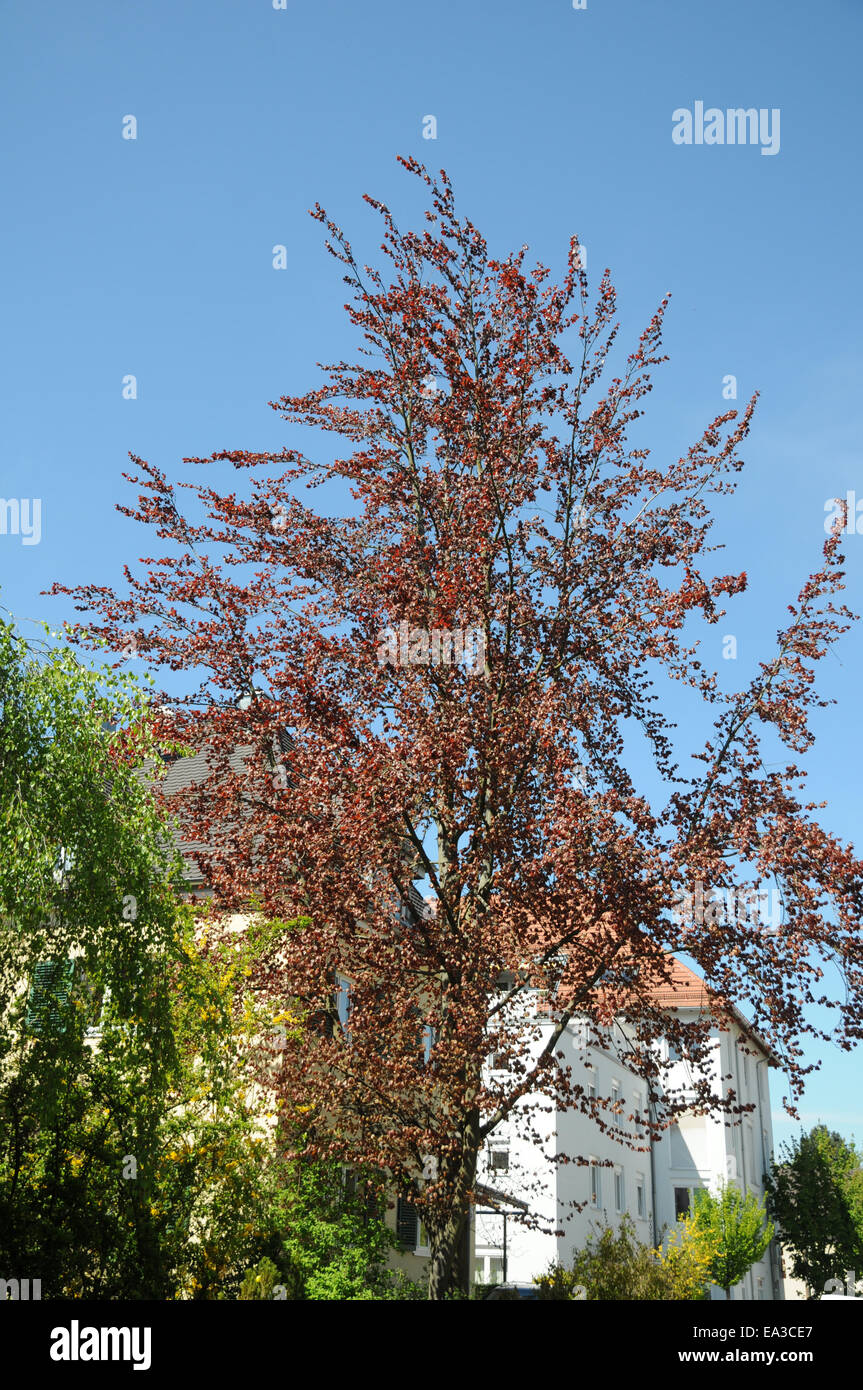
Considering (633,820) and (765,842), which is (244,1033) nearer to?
(633,820)

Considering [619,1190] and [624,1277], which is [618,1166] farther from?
[624,1277]

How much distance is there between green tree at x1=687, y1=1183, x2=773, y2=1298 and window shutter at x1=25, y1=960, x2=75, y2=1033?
29.4 m

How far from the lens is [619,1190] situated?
3572 cm

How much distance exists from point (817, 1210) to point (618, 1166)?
15.9 meters

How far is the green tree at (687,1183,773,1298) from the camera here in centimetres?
3334

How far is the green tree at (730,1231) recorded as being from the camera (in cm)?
3334

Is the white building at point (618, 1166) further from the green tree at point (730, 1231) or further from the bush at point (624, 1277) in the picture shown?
the bush at point (624, 1277)

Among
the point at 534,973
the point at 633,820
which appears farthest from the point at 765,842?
the point at 534,973

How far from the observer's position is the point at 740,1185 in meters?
40.4

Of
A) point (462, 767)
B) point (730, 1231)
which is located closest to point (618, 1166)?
point (730, 1231)

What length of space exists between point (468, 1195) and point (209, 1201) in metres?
2.76

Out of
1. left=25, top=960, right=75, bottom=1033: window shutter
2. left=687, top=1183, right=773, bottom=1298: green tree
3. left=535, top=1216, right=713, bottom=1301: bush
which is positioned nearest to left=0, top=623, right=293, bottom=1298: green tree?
left=25, top=960, right=75, bottom=1033: window shutter

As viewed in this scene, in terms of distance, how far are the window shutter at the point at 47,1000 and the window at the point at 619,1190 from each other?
30737 mm

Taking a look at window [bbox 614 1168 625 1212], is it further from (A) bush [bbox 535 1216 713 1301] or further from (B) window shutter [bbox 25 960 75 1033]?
(B) window shutter [bbox 25 960 75 1033]
